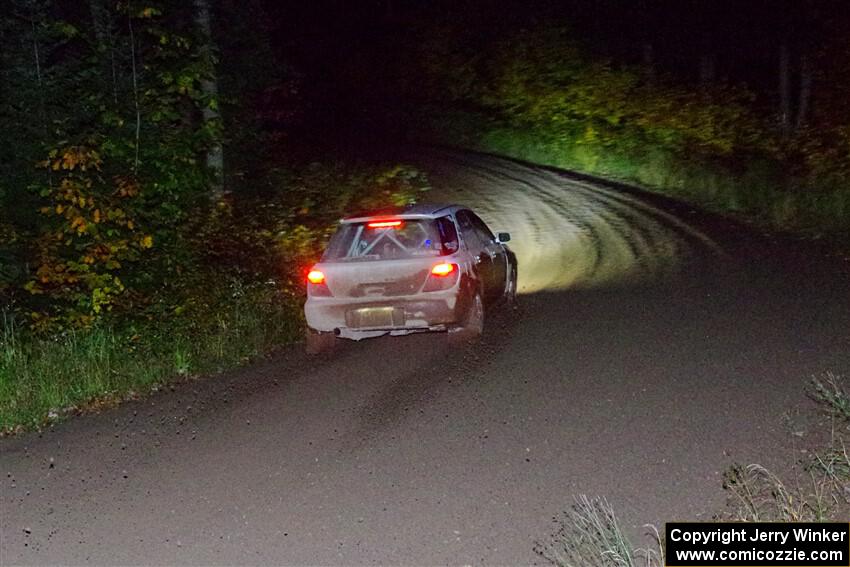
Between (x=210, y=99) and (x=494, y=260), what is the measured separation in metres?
6.82

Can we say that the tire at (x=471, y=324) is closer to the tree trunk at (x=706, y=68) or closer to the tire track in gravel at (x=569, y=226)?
the tire track in gravel at (x=569, y=226)

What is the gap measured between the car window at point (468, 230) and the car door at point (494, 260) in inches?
4.5

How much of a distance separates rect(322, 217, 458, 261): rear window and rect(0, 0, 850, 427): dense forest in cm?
186

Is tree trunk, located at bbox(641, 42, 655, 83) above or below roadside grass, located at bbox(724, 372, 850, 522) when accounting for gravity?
above

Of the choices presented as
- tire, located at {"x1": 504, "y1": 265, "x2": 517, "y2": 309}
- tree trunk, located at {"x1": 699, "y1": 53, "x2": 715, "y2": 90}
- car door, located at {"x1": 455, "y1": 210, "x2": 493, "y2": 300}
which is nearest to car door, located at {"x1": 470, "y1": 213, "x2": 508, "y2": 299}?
car door, located at {"x1": 455, "y1": 210, "x2": 493, "y2": 300}

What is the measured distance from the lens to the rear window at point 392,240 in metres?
→ 11.2

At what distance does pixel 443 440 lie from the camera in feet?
26.4

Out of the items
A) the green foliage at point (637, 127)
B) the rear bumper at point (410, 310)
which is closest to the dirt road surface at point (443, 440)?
the rear bumper at point (410, 310)

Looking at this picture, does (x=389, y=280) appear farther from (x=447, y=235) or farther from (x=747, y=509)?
(x=747, y=509)

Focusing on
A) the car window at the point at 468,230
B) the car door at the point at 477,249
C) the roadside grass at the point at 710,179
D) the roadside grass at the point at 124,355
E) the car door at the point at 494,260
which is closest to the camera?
the roadside grass at the point at 124,355

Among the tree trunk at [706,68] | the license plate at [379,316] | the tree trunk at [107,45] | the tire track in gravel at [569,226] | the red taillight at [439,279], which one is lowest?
the tire track in gravel at [569,226]

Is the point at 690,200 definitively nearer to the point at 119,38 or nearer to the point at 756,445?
the point at 119,38

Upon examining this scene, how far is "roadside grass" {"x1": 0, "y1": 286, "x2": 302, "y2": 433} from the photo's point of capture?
995cm

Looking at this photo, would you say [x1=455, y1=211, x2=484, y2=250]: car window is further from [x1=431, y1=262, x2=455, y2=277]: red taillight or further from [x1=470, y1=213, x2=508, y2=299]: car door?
[x1=431, y1=262, x2=455, y2=277]: red taillight
